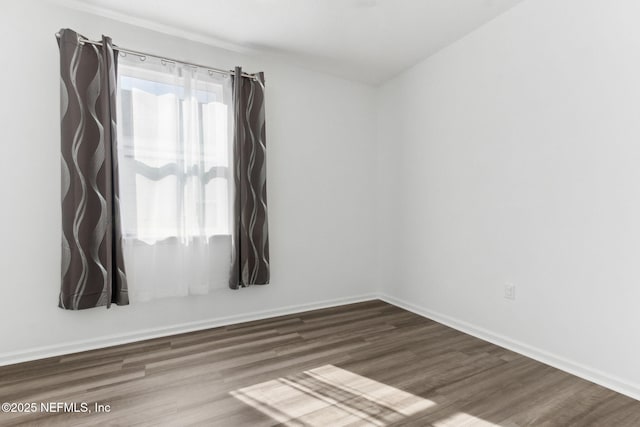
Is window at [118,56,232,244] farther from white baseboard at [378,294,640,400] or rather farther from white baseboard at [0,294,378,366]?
white baseboard at [378,294,640,400]

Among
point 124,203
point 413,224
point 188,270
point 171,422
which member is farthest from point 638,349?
point 124,203

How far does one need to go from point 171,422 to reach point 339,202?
8.16ft

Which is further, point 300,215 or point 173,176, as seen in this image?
point 300,215

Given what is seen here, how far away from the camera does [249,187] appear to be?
2.97m

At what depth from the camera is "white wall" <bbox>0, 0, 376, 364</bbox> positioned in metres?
2.27

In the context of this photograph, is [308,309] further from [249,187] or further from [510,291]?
[510,291]

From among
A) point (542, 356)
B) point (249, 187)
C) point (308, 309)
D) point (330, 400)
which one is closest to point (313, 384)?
point (330, 400)

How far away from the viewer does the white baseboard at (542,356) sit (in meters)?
1.91

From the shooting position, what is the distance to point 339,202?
143 inches

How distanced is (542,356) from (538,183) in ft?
3.87

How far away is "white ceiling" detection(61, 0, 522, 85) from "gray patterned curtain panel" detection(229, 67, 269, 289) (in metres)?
0.36

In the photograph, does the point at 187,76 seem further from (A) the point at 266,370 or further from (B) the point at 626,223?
(B) the point at 626,223

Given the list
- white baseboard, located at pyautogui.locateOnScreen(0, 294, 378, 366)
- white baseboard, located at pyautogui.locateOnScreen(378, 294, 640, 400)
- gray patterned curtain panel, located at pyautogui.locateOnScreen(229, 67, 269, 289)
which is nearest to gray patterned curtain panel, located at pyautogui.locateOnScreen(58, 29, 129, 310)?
white baseboard, located at pyautogui.locateOnScreen(0, 294, 378, 366)

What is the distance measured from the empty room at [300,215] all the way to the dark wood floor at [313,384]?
2 cm
